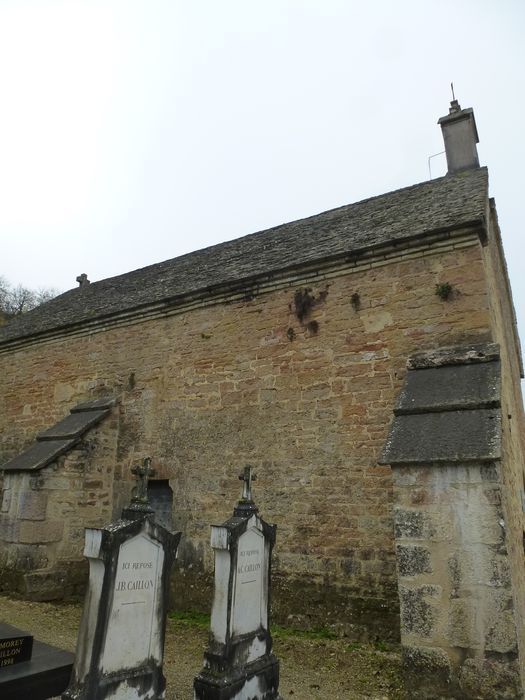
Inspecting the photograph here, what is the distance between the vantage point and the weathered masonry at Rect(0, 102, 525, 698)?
4621mm

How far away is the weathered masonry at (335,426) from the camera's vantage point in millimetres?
4621

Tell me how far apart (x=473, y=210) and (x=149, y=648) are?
674cm

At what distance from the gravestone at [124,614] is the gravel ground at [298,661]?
1.03m

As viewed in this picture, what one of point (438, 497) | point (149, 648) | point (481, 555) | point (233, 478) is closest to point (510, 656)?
point (481, 555)

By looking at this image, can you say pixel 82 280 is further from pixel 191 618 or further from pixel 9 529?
pixel 191 618

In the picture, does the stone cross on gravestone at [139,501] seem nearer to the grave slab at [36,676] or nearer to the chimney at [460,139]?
the grave slab at [36,676]

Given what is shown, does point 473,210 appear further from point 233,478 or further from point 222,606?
point 222,606

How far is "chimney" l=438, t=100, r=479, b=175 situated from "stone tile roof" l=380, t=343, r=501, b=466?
20.7 feet

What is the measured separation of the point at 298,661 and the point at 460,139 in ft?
34.9

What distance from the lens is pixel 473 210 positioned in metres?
7.18

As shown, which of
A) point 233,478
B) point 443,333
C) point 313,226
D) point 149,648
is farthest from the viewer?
point 313,226

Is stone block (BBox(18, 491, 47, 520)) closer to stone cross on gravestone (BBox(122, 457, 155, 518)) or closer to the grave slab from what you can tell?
the grave slab

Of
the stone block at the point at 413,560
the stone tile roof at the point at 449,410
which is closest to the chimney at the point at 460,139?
the stone tile roof at the point at 449,410

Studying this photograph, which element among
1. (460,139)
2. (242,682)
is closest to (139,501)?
(242,682)
